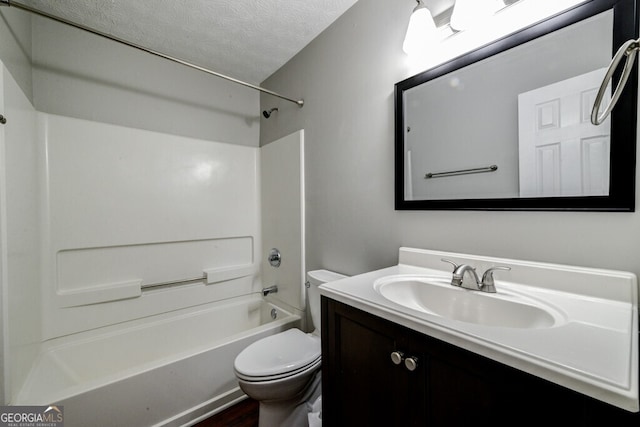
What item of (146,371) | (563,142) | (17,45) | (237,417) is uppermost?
(17,45)

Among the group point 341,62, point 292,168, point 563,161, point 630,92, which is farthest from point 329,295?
point 341,62

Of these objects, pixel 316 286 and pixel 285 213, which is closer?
pixel 316 286

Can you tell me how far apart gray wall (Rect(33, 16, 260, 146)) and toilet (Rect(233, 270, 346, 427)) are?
168 centimetres

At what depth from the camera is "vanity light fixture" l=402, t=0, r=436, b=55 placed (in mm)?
1054

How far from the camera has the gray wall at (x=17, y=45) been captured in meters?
1.09

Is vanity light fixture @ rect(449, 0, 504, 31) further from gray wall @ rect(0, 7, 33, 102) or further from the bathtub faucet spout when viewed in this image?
the bathtub faucet spout

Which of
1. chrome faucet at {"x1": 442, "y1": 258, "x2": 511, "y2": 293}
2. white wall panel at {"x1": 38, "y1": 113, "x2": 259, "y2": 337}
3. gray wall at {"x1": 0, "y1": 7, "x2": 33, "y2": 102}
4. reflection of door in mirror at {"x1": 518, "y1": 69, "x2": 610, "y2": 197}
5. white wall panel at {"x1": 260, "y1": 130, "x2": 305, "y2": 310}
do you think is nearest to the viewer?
reflection of door in mirror at {"x1": 518, "y1": 69, "x2": 610, "y2": 197}

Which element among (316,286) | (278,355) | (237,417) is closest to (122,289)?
(237,417)

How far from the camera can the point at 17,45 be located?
125 centimetres

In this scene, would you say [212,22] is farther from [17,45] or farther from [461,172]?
[461,172]

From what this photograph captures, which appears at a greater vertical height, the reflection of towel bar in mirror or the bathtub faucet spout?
the reflection of towel bar in mirror

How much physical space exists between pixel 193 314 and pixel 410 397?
6.07 ft

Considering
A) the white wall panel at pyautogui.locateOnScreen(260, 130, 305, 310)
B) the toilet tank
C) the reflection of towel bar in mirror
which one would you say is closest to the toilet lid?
the toilet tank

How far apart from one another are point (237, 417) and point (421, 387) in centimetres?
136
